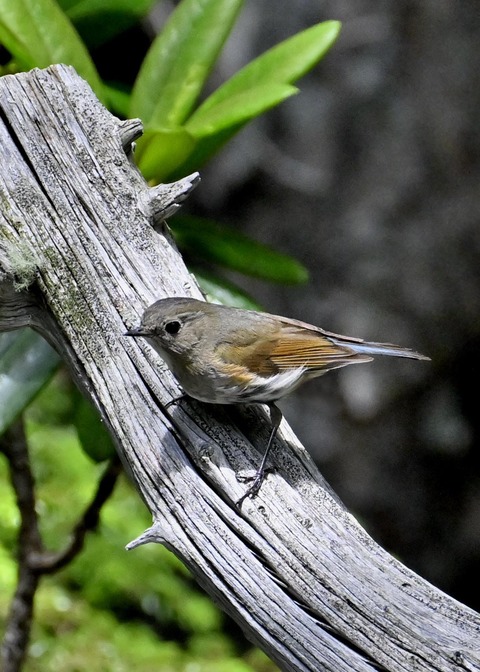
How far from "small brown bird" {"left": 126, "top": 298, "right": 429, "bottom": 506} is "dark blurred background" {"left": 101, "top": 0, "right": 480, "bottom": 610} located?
103 inches

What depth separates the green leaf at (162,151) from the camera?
2.37m

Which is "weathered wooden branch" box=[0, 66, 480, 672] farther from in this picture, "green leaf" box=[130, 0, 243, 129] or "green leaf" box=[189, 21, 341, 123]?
"green leaf" box=[189, 21, 341, 123]

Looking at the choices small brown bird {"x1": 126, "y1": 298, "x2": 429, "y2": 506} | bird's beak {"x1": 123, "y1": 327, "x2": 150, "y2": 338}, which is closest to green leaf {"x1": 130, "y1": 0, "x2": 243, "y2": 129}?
small brown bird {"x1": 126, "y1": 298, "x2": 429, "y2": 506}

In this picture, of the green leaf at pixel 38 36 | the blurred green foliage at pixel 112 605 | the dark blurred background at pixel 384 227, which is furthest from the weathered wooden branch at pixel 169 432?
the dark blurred background at pixel 384 227

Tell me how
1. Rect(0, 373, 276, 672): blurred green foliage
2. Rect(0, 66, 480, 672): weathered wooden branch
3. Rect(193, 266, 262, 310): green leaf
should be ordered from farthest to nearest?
Rect(0, 373, 276, 672): blurred green foliage < Rect(193, 266, 262, 310): green leaf < Rect(0, 66, 480, 672): weathered wooden branch

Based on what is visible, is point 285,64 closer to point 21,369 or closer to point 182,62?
point 182,62

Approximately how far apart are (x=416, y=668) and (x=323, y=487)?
49 centimetres

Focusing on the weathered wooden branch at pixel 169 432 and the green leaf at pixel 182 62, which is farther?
the green leaf at pixel 182 62

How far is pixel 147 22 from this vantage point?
14.3 feet

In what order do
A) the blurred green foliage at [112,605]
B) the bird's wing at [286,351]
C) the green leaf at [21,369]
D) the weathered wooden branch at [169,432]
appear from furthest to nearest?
1. the blurred green foliage at [112,605]
2. the green leaf at [21,369]
3. the bird's wing at [286,351]
4. the weathered wooden branch at [169,432]

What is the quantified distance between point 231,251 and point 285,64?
651mm

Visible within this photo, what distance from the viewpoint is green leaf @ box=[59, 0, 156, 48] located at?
9.42 ft

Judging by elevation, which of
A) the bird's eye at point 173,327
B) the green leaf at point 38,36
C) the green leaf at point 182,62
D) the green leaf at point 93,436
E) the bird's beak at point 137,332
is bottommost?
the green leaf at point 93,436

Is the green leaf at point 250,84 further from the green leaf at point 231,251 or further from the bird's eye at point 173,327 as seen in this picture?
the bird's eye at point 173,327
